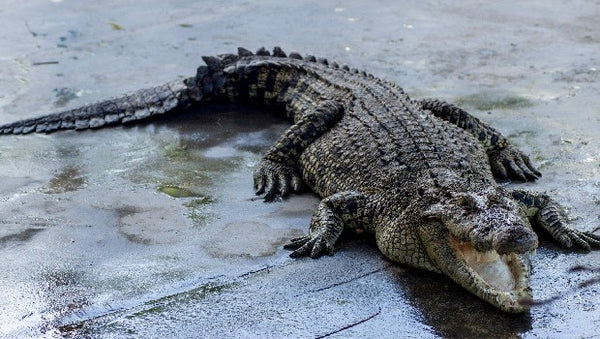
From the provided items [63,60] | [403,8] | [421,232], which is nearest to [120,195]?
[421,232]

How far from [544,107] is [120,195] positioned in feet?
10.7

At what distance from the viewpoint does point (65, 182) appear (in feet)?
18.0

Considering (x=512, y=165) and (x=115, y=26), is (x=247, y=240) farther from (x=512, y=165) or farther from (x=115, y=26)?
(x=115, y=26)

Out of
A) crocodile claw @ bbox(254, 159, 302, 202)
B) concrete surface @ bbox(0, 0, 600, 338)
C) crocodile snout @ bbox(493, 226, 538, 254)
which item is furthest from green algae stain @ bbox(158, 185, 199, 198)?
crocodile snout @ bbox(493, 226, 538, 254)

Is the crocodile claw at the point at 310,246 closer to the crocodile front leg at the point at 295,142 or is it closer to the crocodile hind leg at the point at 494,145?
the crocodile front leg at the point at 295,142

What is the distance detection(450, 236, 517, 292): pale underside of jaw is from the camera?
3840 mm

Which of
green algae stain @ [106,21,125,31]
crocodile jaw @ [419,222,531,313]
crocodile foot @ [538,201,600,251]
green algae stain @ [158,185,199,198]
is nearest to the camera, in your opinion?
crocodile jaw @ [419,222,531,313]

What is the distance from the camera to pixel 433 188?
445cm

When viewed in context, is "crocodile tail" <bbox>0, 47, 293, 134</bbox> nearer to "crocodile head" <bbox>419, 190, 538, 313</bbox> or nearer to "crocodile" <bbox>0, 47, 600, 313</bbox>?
"crocodile" <bbox>0, 47, 600, 313</bbox>

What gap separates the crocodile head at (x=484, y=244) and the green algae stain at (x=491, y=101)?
8.19ft

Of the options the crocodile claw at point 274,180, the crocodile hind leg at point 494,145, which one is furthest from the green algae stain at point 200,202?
the crocodile hind leg at point 494,145

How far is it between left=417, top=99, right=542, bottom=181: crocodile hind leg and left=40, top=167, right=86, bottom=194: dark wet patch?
7.52 ft

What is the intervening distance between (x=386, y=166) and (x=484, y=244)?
3.77 ft

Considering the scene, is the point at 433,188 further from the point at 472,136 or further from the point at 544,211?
the point at 472,136
